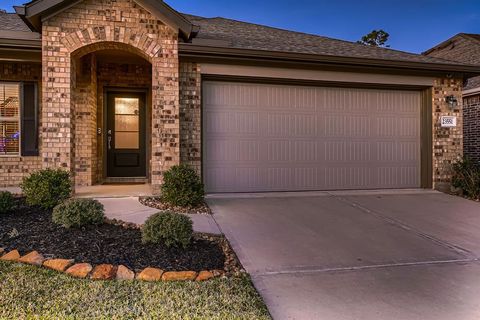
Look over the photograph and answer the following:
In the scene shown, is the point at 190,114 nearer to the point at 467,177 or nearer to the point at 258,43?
the point at 258,43

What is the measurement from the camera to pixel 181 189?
232 inches

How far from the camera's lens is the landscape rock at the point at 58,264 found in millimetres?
3344

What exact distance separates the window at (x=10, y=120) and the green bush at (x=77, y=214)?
452cm

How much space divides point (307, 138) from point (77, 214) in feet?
17.4

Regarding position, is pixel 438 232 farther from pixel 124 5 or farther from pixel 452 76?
pixel 124 5

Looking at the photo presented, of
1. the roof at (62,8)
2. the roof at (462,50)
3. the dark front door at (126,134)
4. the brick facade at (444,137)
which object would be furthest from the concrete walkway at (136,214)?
the roof at (462,50)

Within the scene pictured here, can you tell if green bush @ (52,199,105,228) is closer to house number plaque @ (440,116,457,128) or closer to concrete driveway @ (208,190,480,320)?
concrete driveway @ (208,190,480,320)

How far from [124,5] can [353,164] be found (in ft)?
19.5

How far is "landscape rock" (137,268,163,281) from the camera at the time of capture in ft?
10.5

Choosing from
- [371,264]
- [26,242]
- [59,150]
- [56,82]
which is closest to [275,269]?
[371,264]

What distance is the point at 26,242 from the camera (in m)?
3.95

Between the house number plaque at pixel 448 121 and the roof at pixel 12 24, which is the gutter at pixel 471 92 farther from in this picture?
the roof at pixel 12 24

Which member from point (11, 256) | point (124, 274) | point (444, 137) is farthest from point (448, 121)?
point (11, 256)

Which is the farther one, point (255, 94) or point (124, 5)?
point (255, 94)
